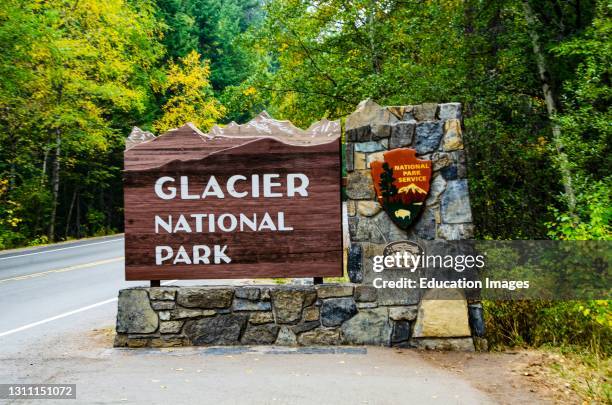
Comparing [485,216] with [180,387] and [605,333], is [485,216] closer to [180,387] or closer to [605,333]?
[605,333]

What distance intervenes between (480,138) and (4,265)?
12.3 meters

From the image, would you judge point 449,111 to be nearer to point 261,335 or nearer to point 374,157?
point 374,157

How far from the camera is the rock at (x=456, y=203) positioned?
714 cm

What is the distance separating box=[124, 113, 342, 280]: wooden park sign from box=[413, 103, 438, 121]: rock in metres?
1.02

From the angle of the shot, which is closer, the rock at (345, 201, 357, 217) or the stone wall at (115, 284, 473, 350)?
the stone wall at (115, 284, 473, 350)

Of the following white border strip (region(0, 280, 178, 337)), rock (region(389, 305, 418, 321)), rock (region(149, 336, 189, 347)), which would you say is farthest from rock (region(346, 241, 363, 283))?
white border strip (region(0, 280, 178, 337))

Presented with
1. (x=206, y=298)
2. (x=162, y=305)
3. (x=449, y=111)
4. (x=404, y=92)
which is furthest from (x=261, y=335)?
(x=404, y=92)

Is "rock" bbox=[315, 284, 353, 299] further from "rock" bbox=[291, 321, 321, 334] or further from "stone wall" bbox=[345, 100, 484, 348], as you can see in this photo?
"rock" bbox=[291, 321, 321, 334]

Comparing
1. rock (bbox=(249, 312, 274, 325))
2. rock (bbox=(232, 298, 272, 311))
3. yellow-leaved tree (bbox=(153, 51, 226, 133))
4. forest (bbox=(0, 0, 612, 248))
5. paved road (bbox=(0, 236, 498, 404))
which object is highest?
yellow-leaved tree (bbox=(153, 51, 226, 133))

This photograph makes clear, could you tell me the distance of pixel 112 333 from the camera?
27.2ft

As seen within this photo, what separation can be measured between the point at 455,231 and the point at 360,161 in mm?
1396

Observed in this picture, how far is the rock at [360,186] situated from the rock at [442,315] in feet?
4.50

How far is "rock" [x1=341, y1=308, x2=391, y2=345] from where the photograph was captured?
7195 mm

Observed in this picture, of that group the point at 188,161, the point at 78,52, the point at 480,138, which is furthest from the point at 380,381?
the point at 78,52
